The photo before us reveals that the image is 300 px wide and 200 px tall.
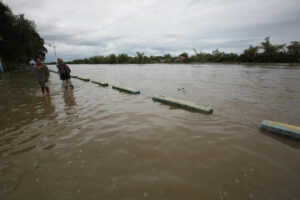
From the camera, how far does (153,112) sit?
208 inches

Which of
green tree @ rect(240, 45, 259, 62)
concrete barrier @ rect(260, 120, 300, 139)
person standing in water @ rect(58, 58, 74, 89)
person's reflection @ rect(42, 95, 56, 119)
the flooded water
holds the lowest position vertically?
the flooded water

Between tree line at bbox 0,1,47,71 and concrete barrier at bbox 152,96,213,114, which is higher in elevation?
tree line at bbox 0,1,47,71

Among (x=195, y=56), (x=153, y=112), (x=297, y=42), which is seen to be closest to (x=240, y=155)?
(x=153, y=112)

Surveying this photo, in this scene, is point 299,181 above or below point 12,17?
below

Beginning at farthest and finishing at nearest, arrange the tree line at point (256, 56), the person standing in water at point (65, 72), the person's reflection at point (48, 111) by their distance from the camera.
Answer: the tree line at point (256, 56), the person standing in water at point (65, 72), the person's reflection at point (48, 111)

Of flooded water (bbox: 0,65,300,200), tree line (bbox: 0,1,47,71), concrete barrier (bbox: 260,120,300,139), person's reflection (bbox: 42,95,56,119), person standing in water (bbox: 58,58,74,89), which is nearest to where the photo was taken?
flooded water (bbox: 0,65,300,200)

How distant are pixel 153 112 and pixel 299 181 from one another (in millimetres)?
3898

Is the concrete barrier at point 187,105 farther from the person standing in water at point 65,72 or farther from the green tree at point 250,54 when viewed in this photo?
the green tree at point 250,54

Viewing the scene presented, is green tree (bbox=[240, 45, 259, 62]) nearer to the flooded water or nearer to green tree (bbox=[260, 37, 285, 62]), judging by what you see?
green tree (bbox=[260, 37, 285, 62])

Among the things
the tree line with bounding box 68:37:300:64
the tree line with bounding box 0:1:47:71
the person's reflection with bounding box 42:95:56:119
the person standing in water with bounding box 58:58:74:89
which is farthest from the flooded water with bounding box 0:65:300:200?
the tree line with bounding box 68:37:300:64

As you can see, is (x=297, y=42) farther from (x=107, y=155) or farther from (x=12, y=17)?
(x=12, y=17)

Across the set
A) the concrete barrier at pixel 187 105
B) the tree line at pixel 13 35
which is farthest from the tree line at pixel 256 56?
the tree line at pixel 13 35

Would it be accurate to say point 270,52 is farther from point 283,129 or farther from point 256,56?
point 283,129

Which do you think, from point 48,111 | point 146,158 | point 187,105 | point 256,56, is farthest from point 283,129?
point 256,56
